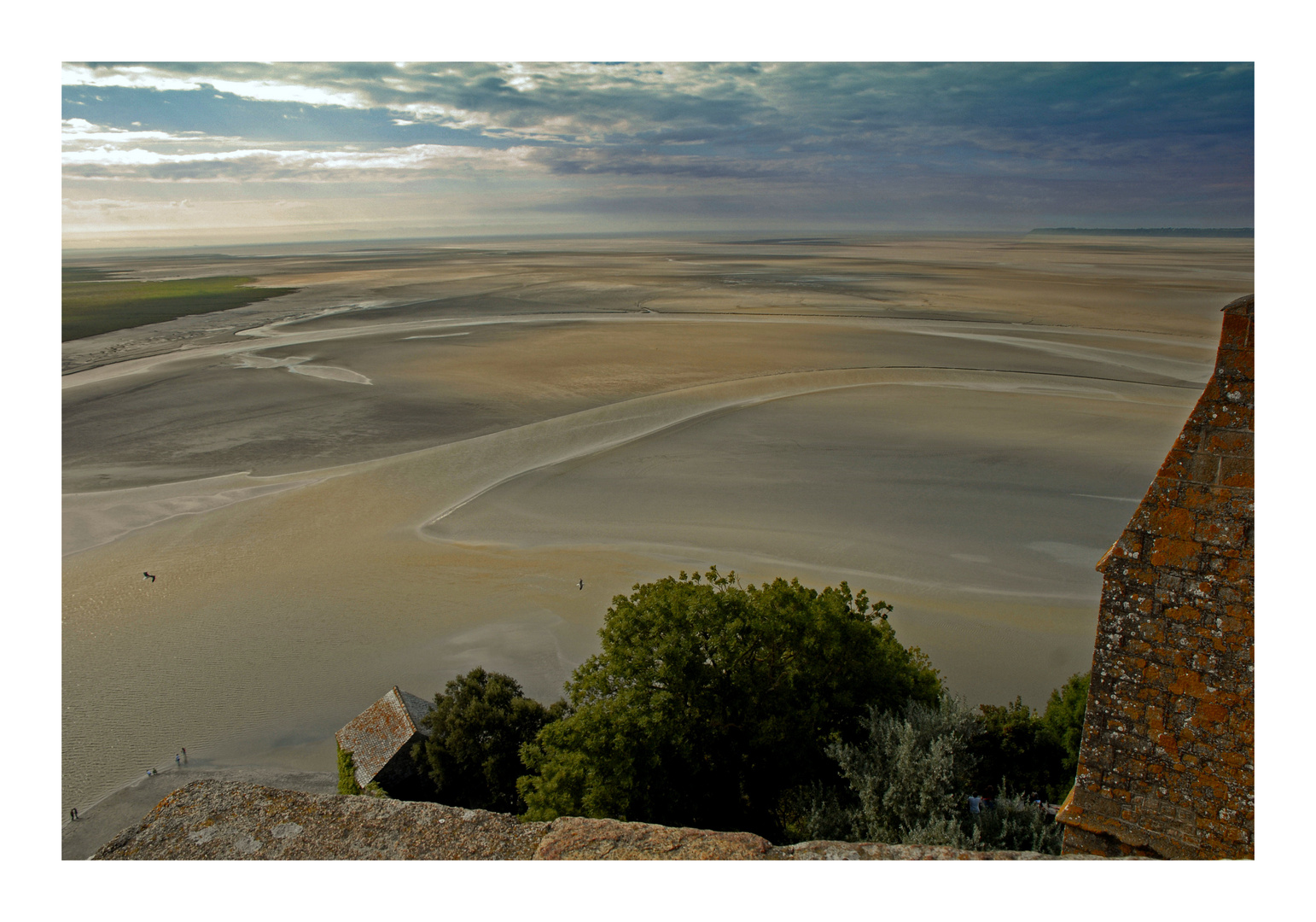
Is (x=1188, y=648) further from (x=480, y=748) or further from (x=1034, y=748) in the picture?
(x=480, y=748)

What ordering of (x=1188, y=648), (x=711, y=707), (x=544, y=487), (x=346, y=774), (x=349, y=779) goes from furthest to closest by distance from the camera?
(x=544, y=487) < (x=346, y=774) < (x=349, y=779) < (x=711, y=707) < (x=1188, y=648)

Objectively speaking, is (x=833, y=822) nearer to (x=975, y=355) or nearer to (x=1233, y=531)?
(x=1233, y=531)

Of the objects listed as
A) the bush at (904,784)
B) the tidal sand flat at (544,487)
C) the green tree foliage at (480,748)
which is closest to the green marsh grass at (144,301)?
the tidal sand flat at (544,487)

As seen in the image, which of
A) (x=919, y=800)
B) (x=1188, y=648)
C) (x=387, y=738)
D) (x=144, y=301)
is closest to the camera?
(x=1188, y=648)

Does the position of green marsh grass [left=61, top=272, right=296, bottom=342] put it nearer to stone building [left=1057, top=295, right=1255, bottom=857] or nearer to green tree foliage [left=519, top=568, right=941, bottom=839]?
green tree foliage [left=519, top=568, right=941, bottom=839]

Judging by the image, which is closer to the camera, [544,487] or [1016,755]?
[1016,755]

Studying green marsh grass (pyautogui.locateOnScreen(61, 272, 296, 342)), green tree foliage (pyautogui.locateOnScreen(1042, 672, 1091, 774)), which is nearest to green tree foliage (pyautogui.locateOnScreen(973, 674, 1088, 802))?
green tree foliage (pyautogui.locateOnScreen(1042, 672, 1091, 774))

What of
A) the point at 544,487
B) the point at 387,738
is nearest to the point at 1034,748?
the point at 387,738
